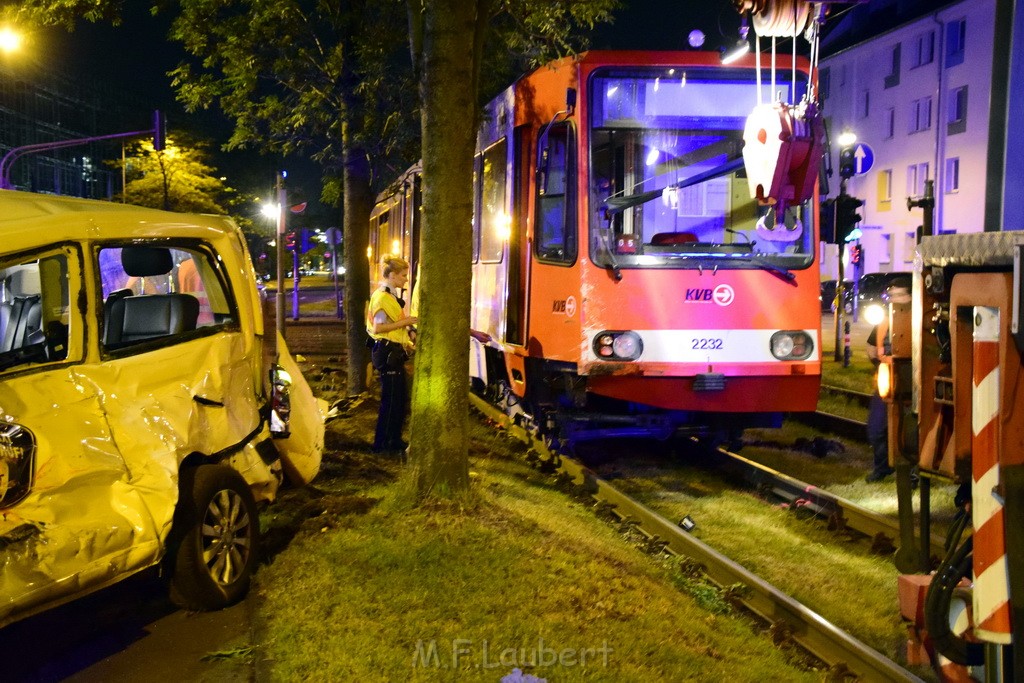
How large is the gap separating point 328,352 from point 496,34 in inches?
469

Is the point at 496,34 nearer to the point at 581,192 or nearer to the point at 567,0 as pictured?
the point at 567,0

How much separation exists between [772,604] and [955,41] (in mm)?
41856

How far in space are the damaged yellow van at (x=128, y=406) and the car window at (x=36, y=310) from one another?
10mm

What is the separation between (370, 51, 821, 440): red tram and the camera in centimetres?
866

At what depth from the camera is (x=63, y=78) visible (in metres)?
75.2

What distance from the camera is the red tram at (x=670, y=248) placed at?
8664 mm

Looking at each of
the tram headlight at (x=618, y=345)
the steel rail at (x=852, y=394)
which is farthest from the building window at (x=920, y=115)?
the tram headlight at (x=618, y=345)

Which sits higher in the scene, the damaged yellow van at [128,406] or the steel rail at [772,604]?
the damaged yellow van at [128,406]

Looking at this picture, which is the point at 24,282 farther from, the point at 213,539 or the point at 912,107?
the point at 912,107


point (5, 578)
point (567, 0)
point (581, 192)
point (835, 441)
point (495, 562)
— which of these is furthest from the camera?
point (835, 441)

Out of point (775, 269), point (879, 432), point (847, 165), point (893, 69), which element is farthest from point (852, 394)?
point (893, 69)

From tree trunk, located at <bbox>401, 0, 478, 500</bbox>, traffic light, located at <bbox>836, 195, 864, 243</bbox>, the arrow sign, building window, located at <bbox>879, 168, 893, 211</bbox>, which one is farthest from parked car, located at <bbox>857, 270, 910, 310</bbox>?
building window, located at <bbox>879, 168, 893, 211</bbox>

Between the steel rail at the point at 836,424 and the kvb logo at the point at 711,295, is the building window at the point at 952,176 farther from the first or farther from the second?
the kvb logo at the point at 711,295

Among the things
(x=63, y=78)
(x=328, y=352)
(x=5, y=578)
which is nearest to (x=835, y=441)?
(x=5, y=578)
